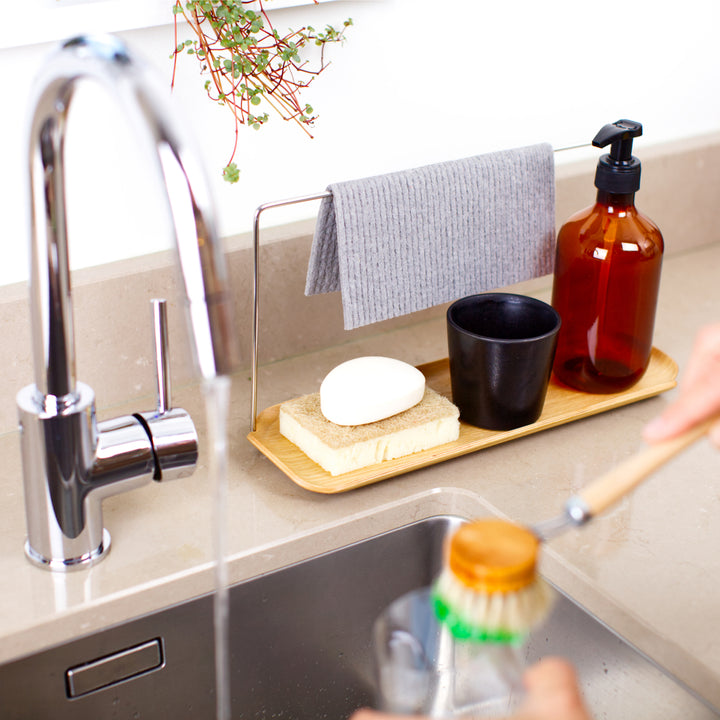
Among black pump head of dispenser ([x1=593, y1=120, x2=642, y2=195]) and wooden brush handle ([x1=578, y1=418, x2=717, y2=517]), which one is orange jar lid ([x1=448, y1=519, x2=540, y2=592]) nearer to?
wooden brush handle ([x1=578, y1=418, x2=717, y2=517])

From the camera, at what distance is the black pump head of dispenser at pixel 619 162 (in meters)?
0.89

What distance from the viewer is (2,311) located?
34.7 inches

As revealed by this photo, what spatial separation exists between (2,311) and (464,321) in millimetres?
429

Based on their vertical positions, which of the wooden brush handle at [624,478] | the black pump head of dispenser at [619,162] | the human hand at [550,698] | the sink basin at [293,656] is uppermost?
the black pump head of dispenser at [619,162]

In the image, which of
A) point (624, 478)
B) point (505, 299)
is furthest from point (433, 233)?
point (624, 478)

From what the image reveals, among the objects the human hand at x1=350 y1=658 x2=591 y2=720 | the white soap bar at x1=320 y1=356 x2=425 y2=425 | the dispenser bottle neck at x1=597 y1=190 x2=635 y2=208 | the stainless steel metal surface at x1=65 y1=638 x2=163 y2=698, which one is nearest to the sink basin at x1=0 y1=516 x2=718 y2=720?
the stainless steel metal surface at x1=65 y1=638 x2=163 y2=698

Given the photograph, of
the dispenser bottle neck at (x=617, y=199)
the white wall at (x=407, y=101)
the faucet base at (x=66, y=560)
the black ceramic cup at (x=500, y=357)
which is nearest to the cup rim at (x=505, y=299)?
the black ceramic cup at (x=500, y=357)

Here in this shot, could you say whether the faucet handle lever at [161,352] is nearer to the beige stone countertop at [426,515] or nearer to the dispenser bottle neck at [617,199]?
the beige stone countertop at [426,515]

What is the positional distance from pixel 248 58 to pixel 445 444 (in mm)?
408

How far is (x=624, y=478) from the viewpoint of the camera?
55 centimetres

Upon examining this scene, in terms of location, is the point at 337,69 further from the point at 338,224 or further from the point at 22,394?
the point at 22,394

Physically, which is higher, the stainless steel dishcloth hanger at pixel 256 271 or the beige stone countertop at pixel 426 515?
the stainless steel dishcloth hanger at pixel 256 271

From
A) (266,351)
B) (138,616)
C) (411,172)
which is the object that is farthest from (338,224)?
(138,616)

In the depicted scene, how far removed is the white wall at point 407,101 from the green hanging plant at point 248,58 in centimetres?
2
